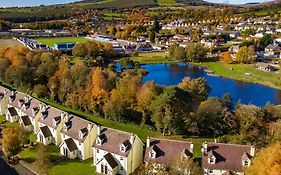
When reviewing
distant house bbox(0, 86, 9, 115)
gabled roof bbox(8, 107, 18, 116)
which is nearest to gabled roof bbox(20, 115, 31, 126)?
gabled roof bbox(8, 107, 18, 116)

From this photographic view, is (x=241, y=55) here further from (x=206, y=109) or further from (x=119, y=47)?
(x=206, y=109)

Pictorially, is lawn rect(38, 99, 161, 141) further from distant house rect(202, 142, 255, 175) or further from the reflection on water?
the reflection on water

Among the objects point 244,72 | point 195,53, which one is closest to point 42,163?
point 244,72

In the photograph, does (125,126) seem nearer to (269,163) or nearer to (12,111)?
(12,111)

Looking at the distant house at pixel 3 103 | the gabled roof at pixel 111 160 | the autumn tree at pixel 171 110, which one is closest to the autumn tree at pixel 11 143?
the gabled roof at pixel 111 160

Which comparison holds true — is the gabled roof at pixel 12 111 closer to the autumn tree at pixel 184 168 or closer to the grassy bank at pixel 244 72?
the autumn tree at pixel 184 168
